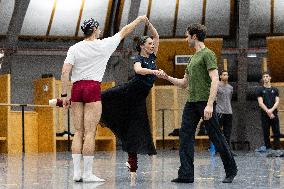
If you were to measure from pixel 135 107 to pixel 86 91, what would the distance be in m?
0.57

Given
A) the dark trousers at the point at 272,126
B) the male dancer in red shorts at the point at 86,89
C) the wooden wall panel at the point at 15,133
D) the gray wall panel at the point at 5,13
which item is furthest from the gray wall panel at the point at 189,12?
the male dancer in red shorts at the point at 86,89

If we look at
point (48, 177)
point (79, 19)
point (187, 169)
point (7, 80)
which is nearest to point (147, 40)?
Answer: point (187, 169)

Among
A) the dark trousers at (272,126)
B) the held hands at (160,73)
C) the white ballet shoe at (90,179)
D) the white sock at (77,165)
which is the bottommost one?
the white ballet shoe at (90,179)

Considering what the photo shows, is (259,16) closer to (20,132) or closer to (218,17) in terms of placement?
(218,17)

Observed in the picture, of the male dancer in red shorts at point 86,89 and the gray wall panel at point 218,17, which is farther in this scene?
the gray wall panel at point 218,17

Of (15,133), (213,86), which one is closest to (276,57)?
(15,133)

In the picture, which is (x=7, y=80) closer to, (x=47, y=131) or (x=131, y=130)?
(x=47, y=131)

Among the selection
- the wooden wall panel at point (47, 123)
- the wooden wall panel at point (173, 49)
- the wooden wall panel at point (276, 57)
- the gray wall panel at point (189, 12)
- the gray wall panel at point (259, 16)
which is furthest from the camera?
the gray wall panel at point (189, 12)

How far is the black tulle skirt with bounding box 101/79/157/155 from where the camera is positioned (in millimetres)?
6684

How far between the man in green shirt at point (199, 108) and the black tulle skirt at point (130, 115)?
0.40 m

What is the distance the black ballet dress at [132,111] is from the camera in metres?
6.66

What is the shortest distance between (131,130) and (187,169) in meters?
0.74

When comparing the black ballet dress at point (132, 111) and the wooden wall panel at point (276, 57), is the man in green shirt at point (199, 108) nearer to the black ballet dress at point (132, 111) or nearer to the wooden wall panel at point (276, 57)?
the black ballet dress at point (132, 111)

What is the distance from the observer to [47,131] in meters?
17.5
